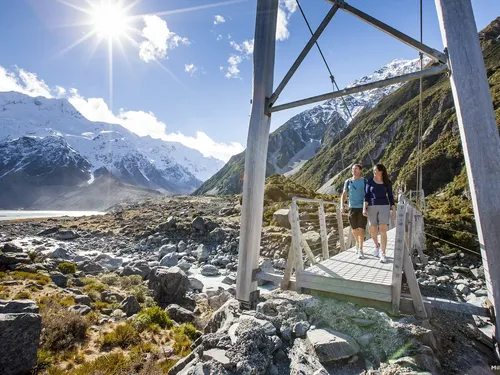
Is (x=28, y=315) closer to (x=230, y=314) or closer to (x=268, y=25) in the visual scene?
(x=230, y=314)

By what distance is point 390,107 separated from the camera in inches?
3155

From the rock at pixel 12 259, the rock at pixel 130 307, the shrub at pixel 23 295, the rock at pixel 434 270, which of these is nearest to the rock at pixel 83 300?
the rock at pixel 130 307

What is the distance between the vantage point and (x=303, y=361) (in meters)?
2.93

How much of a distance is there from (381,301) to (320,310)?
922 mm

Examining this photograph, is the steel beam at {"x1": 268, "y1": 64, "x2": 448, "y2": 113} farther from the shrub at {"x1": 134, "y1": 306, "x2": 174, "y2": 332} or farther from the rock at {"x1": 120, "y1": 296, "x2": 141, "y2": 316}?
the rock at {"x1": 120, "y1": 296, "x2": 141, "y2": 316}

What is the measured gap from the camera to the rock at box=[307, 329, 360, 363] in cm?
287

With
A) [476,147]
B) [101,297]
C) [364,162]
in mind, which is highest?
[364,162]

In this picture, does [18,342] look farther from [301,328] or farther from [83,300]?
[301,328]

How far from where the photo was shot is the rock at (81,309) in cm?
745

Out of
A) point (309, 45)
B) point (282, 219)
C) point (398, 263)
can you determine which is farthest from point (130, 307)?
point (282, 219)

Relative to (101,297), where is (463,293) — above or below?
above

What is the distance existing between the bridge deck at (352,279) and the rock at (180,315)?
4.55 metres

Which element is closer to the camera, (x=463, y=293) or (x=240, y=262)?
(x=240, y=262)

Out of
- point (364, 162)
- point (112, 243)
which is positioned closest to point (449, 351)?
point (112, 243)
